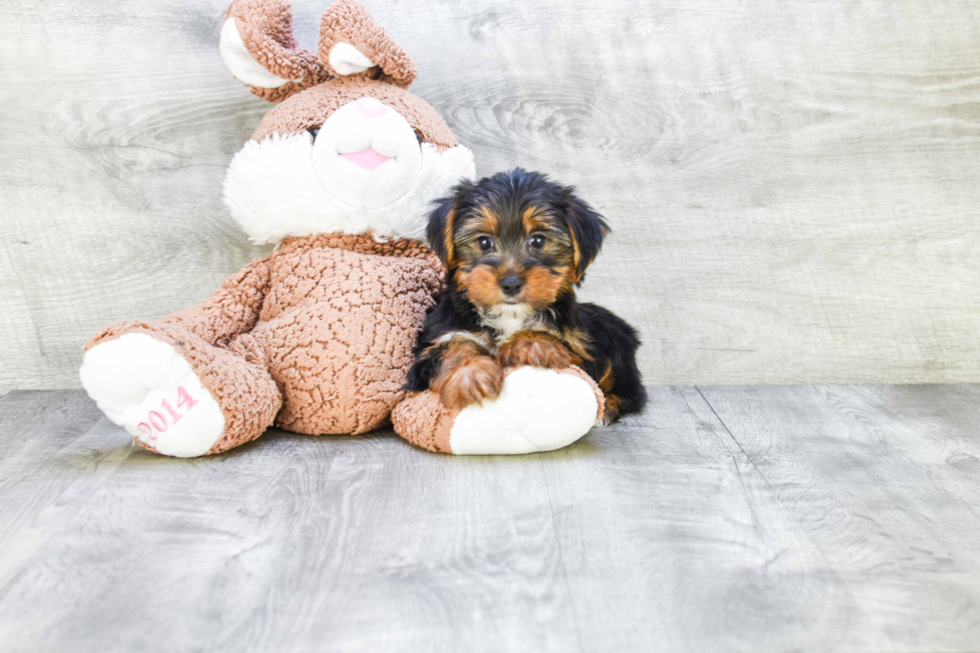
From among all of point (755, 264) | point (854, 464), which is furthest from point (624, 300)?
point (854, 464)

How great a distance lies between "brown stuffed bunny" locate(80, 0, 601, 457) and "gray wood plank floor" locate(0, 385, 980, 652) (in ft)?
0.48

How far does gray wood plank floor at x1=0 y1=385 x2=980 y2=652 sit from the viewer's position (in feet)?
4.55

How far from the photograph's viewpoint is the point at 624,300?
10.6ft

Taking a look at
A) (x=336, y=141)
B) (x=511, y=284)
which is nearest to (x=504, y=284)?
(x=511, y=284)

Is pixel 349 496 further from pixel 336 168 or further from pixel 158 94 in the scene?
pixel 158 94

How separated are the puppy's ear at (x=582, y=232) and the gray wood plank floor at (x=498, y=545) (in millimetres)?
570

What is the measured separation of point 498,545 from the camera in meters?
1.68

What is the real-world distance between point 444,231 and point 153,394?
900mm

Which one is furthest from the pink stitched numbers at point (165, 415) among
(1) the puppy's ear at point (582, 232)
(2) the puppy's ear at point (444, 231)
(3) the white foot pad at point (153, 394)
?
(1) the puppy's ear at point (582, 232)

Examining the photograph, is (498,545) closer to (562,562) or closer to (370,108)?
(562,562)

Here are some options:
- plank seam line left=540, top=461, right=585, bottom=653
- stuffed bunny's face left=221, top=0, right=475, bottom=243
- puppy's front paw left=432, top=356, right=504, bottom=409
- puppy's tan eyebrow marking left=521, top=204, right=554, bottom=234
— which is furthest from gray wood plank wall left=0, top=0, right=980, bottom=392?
plank seam line left=540, top=461, right=585, bottom=653

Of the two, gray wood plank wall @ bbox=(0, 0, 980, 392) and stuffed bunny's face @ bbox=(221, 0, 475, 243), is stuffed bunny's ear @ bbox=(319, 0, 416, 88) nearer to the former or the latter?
stuffed bunny's face @ bbox=(221, 0, 475, 243)

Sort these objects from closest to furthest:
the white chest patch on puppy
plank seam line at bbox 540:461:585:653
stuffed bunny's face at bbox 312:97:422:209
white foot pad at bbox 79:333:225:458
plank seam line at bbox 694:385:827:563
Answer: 1. plank seam line at bbox 540:461:585:653
2. plank seam line at bbox 694:385:827:563
3. white foot pad at bbox 79:333:225:458
4. the white chest patch on puppy
5. stuffed bunny's face at bbox 312:97:422:209

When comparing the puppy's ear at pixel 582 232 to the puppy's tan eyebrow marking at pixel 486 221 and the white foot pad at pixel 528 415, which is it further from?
the white foot pad at pixel 528 415
